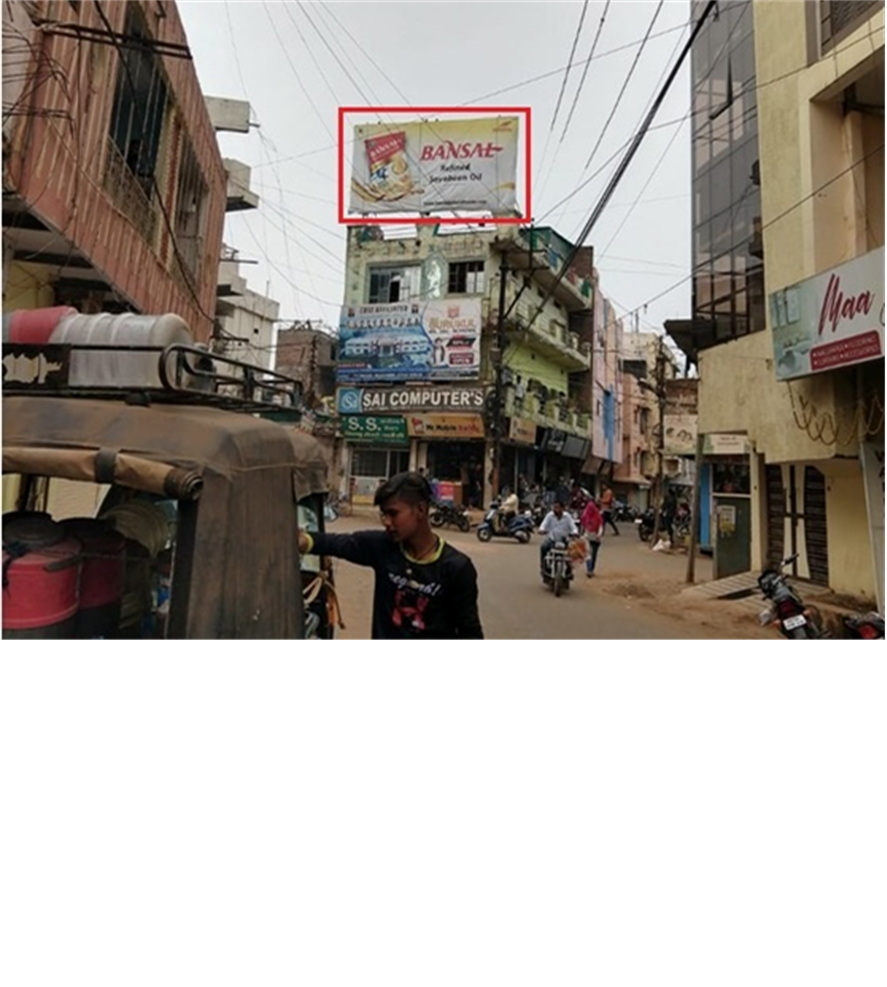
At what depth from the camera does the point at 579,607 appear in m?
7.38

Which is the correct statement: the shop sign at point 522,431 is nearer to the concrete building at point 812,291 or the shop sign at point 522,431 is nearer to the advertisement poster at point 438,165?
the advertisement poster at point 438,165

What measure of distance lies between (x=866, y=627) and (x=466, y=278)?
1663 cm

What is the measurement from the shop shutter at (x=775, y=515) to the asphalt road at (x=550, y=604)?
177cm

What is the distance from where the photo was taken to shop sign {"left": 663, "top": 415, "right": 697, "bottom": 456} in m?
17.5

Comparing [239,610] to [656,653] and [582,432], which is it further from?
[582,432]

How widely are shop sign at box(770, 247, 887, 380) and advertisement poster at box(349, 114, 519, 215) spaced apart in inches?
555

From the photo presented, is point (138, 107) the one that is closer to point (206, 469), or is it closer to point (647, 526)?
point (206, 469)

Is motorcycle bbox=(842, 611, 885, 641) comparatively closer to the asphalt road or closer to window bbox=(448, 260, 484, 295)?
the asphalt road

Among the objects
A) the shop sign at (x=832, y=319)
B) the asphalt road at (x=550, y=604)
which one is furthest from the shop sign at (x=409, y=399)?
the shop sign at (x=832, y=319)

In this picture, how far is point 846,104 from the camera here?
584 cm

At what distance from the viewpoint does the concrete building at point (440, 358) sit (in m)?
18.0

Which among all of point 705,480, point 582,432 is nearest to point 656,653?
point 705,480

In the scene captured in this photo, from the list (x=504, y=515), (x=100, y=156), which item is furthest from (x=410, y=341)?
(x=100, y=156)

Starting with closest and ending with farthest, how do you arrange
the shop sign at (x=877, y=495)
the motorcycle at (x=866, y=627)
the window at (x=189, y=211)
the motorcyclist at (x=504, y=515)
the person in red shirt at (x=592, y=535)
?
1. the motorcycle at (x=866, y=627)
2. the shop sign at (x=877, y=495)
3. the window at (x=189, y=211)
4. the person in red shirt at (x=592, y=535)
5. the motorcyclist at (x=504, y=515)
